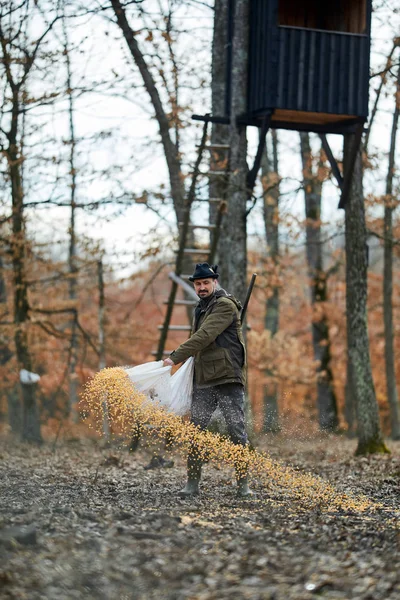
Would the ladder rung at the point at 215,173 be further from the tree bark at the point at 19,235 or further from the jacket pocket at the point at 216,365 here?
the jacket pocket at the point at 216,365

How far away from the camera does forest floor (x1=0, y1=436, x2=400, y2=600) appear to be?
5.49 metres

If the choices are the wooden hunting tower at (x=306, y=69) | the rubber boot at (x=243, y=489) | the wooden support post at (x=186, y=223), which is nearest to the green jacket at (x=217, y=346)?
the rubber boot at (x=243, y=489)

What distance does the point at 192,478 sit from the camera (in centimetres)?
924

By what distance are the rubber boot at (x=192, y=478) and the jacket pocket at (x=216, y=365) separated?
827 millimetres

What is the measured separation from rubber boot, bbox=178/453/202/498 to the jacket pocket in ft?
2.71

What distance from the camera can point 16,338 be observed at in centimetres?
1917

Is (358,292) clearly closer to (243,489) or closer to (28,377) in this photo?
(28,377)

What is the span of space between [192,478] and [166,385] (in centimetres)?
98

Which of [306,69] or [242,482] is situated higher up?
[306,69]

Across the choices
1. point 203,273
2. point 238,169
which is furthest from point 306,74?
point 203,273

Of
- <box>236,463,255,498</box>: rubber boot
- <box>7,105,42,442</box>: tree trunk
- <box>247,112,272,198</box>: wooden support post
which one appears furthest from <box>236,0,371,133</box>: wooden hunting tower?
<box>236,463,255,498</box>: rubber boot

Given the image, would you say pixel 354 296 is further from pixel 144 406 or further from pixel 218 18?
pixel 144 406

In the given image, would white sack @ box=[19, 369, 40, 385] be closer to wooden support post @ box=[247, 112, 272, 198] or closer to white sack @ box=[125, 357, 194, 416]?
wooden support post @ box=[247, 112, 272, 198]

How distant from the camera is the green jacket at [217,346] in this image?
8.96m
